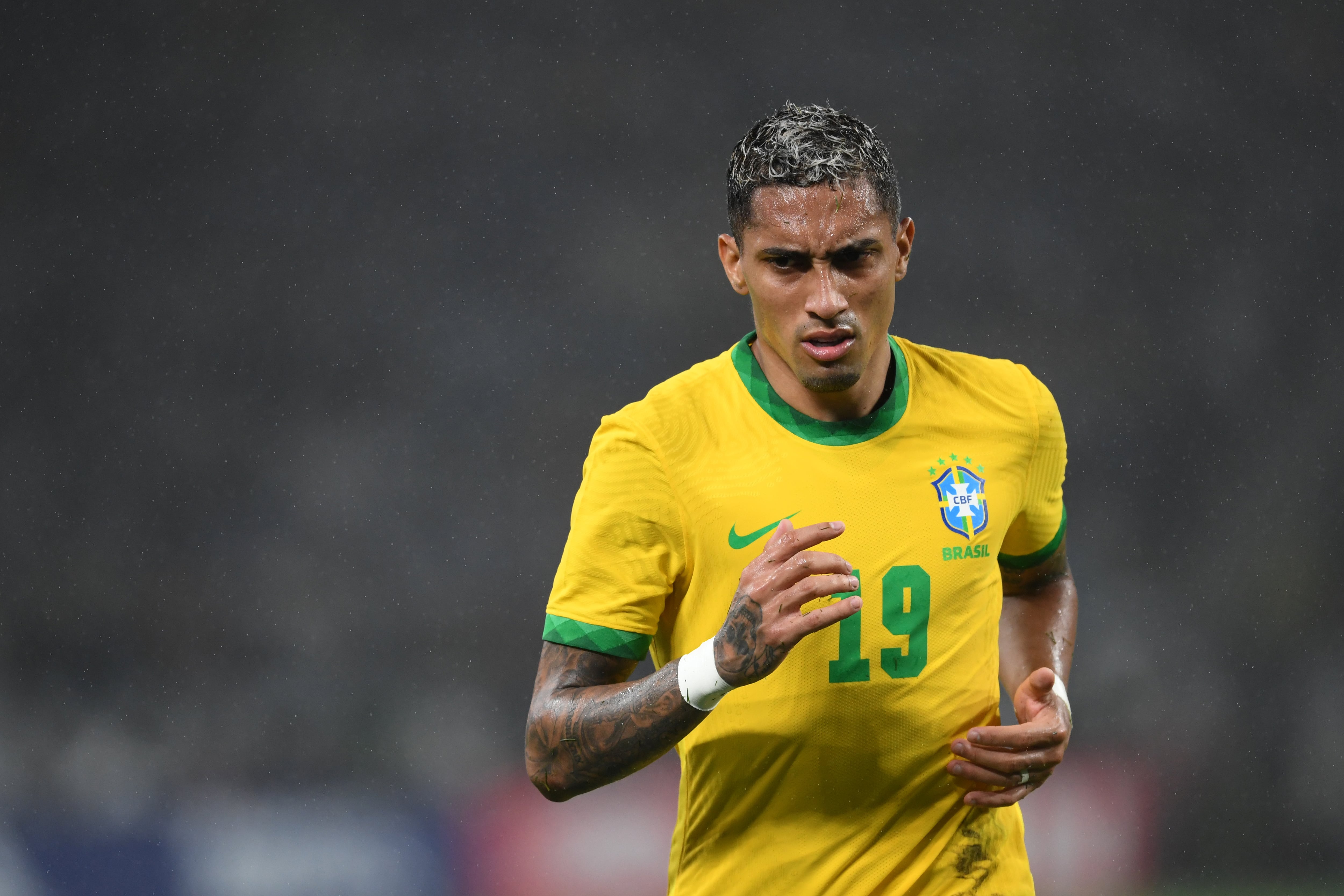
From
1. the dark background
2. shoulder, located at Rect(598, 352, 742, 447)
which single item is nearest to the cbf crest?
shoulder, located at Rect(598, 352, 742, 447)

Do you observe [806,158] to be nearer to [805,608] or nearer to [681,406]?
[681,406]

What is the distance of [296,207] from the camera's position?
5.05 meters

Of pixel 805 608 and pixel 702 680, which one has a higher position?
pixel 805 608

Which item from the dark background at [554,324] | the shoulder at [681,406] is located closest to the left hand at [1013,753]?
the shoulder at [681,406]

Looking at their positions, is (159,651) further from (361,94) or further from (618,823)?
(361,94)

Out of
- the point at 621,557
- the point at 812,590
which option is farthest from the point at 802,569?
the point at 621,557

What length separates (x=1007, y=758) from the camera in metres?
1.71

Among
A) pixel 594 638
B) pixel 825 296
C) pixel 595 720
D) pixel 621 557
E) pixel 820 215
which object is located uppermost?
Result: pixel 820 215

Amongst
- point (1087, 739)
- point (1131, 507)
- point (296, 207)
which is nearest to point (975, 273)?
point (1131, 507)

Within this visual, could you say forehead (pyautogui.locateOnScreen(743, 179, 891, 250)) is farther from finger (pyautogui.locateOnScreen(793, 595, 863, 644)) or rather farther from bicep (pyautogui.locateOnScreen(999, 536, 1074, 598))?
bicep (pyautogui.locateOnScreen(999, 536, 1074, 598))

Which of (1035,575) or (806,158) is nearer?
(806,158)

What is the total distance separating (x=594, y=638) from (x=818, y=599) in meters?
0.30

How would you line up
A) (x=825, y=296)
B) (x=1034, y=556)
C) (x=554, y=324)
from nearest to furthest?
(x=825, y=296) < (x=1034, y=556) < (x=554, y=324)

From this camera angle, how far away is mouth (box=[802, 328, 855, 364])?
170 cm
